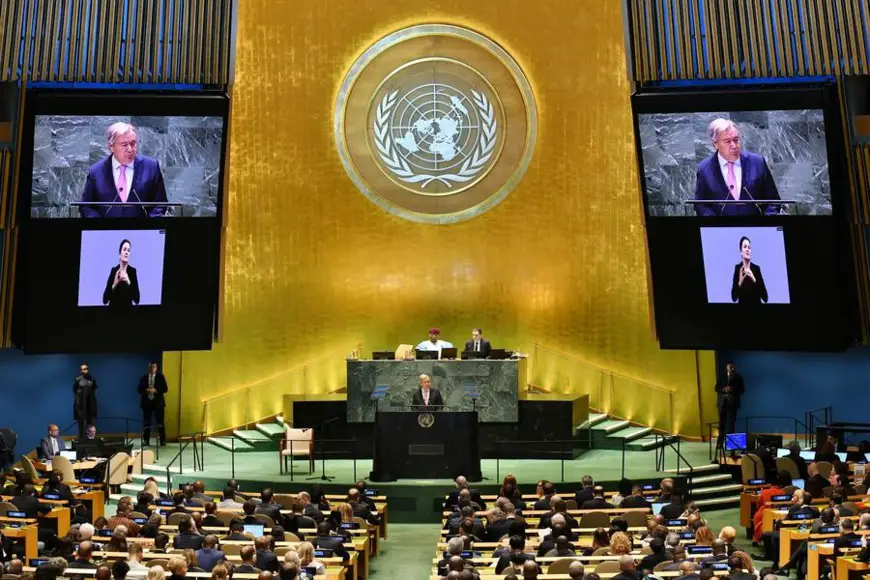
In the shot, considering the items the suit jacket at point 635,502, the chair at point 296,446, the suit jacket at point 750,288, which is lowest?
the suit jacket at point 635,502

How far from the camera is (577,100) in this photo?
22219 mm

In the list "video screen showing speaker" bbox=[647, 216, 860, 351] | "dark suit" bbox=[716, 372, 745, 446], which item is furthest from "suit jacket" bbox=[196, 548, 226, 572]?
"dark suit" bbox=[716, 372, 745, 446]

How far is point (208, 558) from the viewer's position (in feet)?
37.5

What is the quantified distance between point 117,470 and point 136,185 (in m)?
4.53

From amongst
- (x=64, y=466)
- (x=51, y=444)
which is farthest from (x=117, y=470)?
(x=51, y=444)

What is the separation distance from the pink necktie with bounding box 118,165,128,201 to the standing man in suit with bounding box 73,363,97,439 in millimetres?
2881

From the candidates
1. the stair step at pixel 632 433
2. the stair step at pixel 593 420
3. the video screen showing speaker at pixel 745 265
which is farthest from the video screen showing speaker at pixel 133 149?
the video screen showing speaker at pixel 745 265

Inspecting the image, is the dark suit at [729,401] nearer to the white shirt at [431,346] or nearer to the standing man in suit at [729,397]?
the standing man in suit at [729,397]

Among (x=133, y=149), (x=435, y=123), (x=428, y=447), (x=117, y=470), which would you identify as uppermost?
(x=435, y=123)

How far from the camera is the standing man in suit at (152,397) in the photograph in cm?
2089

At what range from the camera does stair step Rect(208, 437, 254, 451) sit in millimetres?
20781

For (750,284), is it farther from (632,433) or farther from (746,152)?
(632,433)

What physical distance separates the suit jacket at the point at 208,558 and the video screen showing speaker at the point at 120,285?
8.57 metres

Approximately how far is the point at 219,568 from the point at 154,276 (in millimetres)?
10482
